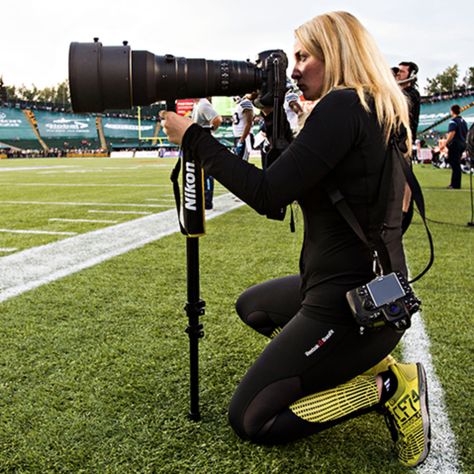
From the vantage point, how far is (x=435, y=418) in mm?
2102

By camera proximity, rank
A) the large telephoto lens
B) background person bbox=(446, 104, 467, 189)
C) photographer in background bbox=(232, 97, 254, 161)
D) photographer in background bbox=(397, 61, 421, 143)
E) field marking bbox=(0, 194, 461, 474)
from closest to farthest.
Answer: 1. the large telephoto lens
2. field marking bbox=(0, 194, 461, 474)
3. photographer in background bbox=(397, 61, 421, 143)
4. photographer in background bbox=(232, 97, 254, 161)
5. background person bbox=(446, 104, 467, 189)

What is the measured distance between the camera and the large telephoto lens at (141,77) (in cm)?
165

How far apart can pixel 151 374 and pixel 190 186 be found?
101cm

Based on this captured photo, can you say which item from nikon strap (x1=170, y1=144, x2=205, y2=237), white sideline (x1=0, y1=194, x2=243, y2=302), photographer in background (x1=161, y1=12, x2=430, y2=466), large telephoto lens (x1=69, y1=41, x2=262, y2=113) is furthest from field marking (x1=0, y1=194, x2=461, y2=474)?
large telephoto lens (x1=69, y1=41, x2=262, y2=113)

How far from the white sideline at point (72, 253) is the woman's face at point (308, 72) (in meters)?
2.57

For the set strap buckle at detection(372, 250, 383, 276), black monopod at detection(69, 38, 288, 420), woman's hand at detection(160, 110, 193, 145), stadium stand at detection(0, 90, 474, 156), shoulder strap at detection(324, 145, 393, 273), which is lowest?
stadium stand at detection(0, 90, 474, 156)

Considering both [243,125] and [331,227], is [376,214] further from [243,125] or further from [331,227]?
[243,125]

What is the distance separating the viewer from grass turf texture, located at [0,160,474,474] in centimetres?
183

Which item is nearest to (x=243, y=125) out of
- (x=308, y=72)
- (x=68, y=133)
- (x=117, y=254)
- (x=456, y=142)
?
(x=117, y=254)

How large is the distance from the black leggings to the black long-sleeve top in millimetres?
125

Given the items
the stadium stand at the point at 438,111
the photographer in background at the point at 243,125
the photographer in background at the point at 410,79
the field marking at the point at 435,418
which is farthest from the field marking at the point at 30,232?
the stadium stand at the point at 438,111

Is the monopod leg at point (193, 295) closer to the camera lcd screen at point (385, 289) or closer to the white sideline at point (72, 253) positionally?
the camera lcd screen at point (385, 289)

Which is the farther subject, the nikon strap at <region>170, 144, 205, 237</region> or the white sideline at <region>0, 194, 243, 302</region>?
the white sideline at <region>0, 194, 243, 302</region>

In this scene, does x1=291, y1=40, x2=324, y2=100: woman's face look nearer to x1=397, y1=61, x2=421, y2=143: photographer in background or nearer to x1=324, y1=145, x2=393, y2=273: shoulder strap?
x1=324, y1=145, x2=393, y2=273: shoulder strap
